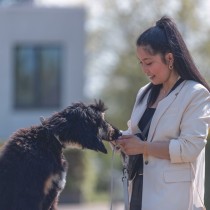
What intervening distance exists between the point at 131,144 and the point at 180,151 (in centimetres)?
39

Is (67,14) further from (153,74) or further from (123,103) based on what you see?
(153,74)

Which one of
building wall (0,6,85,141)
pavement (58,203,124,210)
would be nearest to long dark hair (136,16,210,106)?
pavement (58,203,124,210)

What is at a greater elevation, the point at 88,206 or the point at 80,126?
the point at 80,126

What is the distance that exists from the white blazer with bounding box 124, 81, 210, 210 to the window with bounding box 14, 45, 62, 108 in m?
18.1

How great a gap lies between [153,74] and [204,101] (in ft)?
1.37

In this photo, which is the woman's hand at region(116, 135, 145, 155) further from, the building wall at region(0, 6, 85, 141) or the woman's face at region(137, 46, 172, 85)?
the building wall at region(0, 6, 85, 141)

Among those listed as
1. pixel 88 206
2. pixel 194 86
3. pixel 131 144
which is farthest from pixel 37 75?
pixel 194 86

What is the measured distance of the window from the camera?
24.1 metres

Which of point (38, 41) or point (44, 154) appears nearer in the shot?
point (44, 154)

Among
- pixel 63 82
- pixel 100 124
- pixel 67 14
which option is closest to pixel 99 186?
pixel 63 82


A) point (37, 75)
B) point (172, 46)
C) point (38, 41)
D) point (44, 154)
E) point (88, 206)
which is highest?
point (38, 41)

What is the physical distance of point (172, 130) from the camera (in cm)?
595

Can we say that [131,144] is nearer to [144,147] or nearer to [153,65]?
[144,147]

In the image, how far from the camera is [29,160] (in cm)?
585
